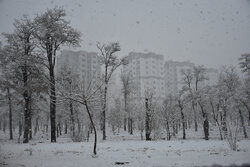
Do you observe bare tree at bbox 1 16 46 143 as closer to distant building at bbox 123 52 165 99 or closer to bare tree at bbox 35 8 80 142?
bare tree at bbox 35 8 80 142

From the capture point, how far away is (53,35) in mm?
16500

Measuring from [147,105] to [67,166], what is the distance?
1436 cm

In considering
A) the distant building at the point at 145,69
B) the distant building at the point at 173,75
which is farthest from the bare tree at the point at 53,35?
the distant building at the point at 173,75

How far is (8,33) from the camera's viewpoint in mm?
18203

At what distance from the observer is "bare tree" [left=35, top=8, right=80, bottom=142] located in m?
16.5

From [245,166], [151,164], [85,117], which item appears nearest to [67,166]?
[151,164]

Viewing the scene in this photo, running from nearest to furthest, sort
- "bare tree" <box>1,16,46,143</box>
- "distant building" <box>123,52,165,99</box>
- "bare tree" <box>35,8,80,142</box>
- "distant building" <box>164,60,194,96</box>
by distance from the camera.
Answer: "bare tree" <box>1,16,46,143</box>
"bare tree" <box>35,8,80,142</box>
"distant building" <box>123,52,165,99</box>
"distant building" <box>164,60,194,96</box>

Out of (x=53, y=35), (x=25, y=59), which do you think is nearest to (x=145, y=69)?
(x=53, y=35)

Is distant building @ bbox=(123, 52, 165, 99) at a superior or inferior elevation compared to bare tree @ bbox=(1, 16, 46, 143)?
superior

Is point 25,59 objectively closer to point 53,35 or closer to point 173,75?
point 53,35

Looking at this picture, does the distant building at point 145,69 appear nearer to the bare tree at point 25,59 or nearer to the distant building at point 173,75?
the distant building at point 173,75

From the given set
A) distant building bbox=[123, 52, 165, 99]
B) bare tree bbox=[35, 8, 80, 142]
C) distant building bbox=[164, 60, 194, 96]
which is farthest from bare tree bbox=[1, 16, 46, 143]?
distant building bbox=[164, 60, 194, 96]

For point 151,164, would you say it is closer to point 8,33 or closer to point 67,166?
point 67,166

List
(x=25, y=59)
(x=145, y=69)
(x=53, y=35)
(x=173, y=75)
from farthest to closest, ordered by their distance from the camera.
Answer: (x=173, y=75) → (x=145, y=69) → (x=53, y=35) → (x=25, y=59)
